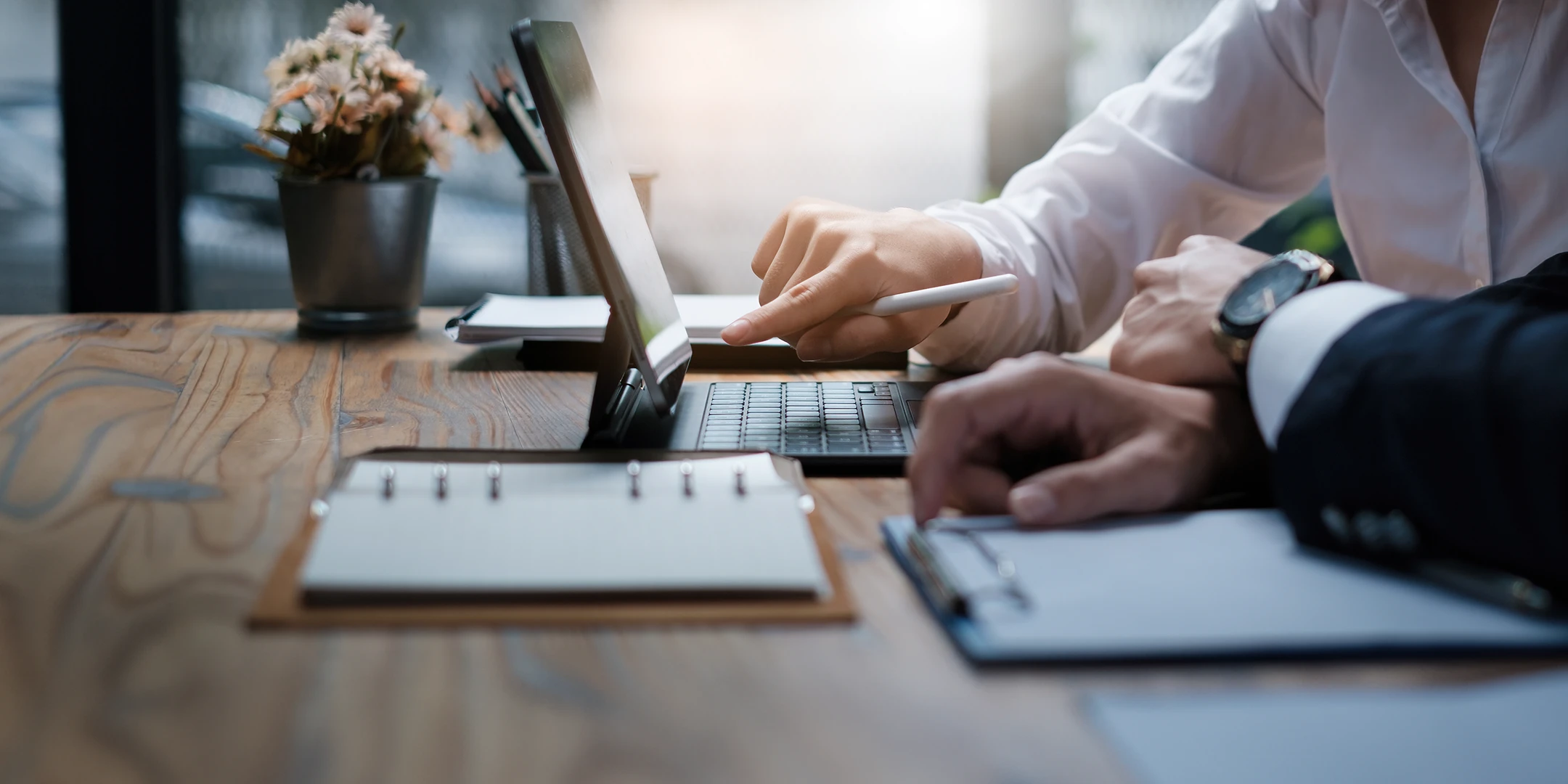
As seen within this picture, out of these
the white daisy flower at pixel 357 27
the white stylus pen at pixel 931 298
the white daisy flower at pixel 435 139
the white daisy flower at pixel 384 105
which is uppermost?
the white daisy flower at pixel 357 27

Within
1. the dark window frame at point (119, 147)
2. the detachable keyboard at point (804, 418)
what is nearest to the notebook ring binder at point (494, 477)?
the detachable keyboard at point (804, 418)

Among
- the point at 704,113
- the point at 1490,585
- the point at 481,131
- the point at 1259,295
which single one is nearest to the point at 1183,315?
the point at 1259,295

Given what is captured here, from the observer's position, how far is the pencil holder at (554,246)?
1209 millimetres

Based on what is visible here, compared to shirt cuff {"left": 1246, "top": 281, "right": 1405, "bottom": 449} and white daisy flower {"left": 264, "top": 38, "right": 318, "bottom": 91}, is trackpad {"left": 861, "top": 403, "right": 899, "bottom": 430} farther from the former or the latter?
white daisy flower {"left": 264, "top": 38, "right": 318, "bottom": 91}

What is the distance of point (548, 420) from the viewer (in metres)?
0.77

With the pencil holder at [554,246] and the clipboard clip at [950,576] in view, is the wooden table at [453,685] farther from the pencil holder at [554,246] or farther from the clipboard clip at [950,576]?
the pencil holder at [554,246]

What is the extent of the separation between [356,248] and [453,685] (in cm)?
86

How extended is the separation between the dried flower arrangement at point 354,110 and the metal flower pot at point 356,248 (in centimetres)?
2

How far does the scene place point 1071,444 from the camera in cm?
57

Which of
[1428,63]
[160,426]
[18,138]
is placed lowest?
[160,426]

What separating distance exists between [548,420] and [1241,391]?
0.44 metres

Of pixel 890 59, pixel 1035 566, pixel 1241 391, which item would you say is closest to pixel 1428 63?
pixel 1241 391

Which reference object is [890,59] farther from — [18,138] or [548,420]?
[18,138]

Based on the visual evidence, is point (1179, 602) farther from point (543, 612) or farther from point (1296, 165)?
point (1296, 165)
